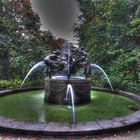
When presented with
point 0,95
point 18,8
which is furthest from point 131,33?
point 18,8

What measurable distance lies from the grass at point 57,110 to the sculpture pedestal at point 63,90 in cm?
32

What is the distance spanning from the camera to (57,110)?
623 centimetres

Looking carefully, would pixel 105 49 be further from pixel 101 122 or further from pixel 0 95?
pixel 101 122

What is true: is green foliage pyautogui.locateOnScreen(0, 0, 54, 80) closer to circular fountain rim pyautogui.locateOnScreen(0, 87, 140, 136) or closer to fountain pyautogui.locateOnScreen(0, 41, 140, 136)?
fountain pyautogui.locateOnScreen(0, 41, 140, 136)

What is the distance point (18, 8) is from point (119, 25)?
783cm

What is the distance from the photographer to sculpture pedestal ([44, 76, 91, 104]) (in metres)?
7.06

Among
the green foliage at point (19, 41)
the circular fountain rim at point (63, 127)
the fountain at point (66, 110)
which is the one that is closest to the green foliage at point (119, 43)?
the fountain at point (66, 110)

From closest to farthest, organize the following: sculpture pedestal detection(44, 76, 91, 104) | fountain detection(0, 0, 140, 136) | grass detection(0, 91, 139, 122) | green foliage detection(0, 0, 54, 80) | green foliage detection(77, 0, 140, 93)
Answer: fountain detection(0, 0, 140, 136) → grass detection(0, 91, 139, 122) → sculpture pedestal detection(44, 76, 91, 104) → green foliage detection(77, 0, 140, 93) → green foliage detection(0, 0, 54, 80)

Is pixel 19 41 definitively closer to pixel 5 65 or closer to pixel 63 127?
pixel 5 65

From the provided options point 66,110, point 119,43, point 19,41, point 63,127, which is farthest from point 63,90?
point 19,41

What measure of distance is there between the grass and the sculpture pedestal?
323mm

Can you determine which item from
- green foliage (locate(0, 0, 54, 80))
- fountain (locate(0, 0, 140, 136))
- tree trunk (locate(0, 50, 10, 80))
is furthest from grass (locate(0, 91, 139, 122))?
tree trunk (locate(0, 50, 10, 80))

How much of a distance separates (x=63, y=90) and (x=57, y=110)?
1009 mm

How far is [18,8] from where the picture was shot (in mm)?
14648
